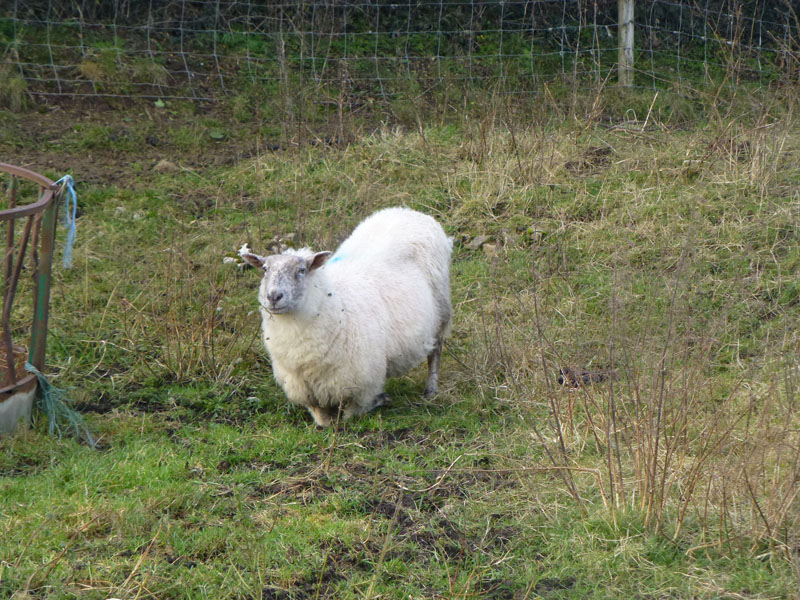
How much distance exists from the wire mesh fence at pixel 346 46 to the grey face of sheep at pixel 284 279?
5.10m

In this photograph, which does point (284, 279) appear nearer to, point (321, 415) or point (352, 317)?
point (352, 317)

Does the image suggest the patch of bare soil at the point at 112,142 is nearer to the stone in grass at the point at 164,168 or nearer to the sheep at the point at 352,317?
the stone in grass at the point at 164,168

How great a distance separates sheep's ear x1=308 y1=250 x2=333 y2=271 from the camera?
16.2 ft

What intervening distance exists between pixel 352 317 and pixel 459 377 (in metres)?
0.95

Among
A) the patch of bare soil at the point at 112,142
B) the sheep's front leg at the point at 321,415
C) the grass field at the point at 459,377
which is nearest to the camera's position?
the grass field at the point at 459,377

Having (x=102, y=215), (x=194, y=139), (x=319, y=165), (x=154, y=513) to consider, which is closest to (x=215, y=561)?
(x=154, y=513)

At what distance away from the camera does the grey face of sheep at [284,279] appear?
4.74m

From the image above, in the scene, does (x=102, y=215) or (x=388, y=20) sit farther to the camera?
(x=388, y=20)

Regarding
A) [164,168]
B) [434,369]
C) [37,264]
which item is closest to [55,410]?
[37,264]

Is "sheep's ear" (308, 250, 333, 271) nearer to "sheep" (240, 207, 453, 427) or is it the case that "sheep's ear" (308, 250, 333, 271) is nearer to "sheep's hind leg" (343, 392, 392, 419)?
"sheep" (240, 207, 453, 427)

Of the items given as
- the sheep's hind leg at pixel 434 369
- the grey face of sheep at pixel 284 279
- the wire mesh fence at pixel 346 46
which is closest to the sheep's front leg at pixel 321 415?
the grey face of sheep at pixel 284 279

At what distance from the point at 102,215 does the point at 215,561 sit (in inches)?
190

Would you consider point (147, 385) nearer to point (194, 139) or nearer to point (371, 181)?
point (371, 181)

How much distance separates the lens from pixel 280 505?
13.5 feet
